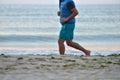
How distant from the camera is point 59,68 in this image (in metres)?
6.72

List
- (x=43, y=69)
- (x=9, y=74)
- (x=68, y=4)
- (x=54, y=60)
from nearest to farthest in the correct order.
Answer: (x=9, y=74), (x=43, y=69), (x=54, y=60), (x=68, y=4)

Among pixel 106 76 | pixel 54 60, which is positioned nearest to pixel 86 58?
pixel 54 60

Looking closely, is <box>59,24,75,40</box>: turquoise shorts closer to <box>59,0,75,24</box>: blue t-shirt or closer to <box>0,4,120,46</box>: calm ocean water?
<box>59,0,75,24</box>: blue t-shirt

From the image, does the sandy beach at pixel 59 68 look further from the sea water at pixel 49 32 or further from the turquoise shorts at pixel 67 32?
the sea water at pixel 49 32

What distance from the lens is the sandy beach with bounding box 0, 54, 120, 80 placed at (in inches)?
238

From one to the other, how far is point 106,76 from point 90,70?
538 millimetres

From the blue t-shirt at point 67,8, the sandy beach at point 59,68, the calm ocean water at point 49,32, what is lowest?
the calm ocean water at point 49,32

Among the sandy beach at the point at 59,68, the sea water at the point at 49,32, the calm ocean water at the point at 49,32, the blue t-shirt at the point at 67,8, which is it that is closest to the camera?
the sandy beach at the point at 59,68

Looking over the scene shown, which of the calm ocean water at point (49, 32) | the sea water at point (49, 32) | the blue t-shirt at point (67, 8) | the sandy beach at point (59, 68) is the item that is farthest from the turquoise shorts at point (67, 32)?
the calm ocean water at point (49, 32)

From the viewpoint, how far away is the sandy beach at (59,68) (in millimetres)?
6047

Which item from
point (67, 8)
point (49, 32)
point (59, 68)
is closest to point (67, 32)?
point (67, 8)

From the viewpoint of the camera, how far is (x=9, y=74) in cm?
621

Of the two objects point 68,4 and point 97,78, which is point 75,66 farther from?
point 68,4

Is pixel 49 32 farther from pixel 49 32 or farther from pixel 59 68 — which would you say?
pixel 59 68
